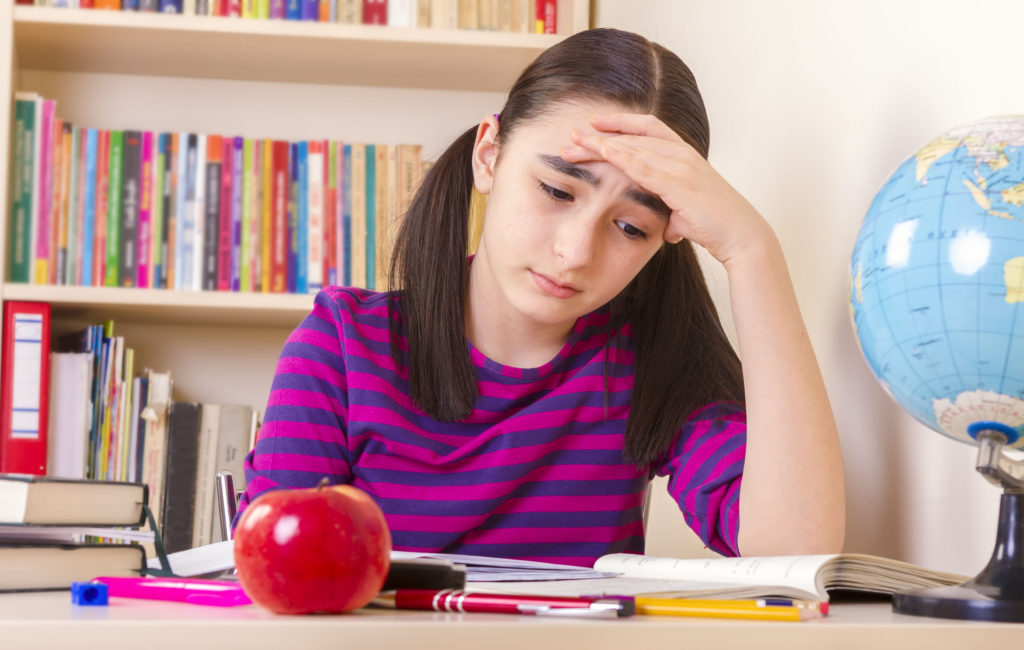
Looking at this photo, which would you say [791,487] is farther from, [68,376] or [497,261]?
[68,376]

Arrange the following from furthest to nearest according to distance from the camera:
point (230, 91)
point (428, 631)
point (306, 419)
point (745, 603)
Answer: point (230, 91), point (306, 419), point (745, 603), point (428, 631)

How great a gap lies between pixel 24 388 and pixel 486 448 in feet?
A: 3.43

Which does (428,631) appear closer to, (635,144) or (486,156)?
(635,144)

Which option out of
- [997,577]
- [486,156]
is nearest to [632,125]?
[486,156]

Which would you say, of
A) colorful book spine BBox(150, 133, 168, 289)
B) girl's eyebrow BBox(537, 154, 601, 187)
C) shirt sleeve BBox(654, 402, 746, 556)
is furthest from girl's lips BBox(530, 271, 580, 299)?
colorful book spine BBox(150, 133, 168, 289)

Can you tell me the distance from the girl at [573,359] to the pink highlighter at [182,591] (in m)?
0.48

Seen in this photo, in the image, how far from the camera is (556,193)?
1.05 metres

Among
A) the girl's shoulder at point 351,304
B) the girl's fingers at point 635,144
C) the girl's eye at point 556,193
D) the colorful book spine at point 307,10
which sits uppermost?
the colorful book spine at point 307,10

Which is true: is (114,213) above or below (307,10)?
below

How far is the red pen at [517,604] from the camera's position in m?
0.53

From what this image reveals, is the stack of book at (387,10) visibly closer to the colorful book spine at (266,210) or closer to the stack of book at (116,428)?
the colorful book spine at (266,210)

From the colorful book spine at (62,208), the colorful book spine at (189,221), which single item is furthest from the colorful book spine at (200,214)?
the colorful book spine at (62,208)

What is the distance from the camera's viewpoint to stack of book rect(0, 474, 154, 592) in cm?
73

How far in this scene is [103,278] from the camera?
6.34ft
